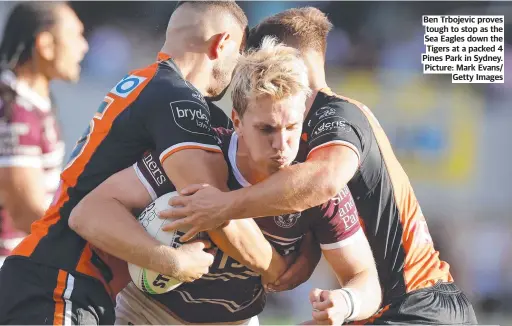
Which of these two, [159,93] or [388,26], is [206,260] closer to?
[159,93]

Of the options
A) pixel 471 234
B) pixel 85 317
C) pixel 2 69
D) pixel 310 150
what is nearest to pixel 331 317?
pixel 310 150

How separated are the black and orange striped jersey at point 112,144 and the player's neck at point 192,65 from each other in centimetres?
30

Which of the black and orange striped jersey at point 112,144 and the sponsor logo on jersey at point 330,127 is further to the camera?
the sponsor logo on jersey at point 330,127

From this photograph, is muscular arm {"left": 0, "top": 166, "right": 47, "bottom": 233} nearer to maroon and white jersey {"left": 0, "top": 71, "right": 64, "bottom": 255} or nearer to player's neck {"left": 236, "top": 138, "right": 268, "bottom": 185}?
maroon and white jersey {"left": 0, "top": 71, "right": 64, "bottom": 255}

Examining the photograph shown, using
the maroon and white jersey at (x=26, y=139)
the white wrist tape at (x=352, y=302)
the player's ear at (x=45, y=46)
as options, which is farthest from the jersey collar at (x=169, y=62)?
the player's ear at (x=45, y=46)

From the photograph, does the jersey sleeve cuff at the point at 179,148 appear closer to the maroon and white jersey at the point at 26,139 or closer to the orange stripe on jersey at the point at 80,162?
the orange stripe on jersey at the point at 80,162

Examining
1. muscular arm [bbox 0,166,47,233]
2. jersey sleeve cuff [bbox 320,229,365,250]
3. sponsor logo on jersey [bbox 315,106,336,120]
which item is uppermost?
sponsor logo on jersey [bbox 315,106,336,120]

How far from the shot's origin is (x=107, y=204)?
3.12 m

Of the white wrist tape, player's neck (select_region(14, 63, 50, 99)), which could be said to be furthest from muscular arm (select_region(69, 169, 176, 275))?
player's neck (select_region(14, 63, 50, 99))

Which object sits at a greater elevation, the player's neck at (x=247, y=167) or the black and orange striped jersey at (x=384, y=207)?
the player's neck at (x=247, y=167)

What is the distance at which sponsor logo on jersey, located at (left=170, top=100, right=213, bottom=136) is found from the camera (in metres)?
3.17

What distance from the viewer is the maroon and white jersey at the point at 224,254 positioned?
319 centimetres

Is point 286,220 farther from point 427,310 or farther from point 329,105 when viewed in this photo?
point 427,310

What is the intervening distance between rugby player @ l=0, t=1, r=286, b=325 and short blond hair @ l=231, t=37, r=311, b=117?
21cm
